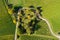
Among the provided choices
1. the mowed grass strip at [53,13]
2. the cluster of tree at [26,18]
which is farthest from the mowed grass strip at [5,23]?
the mowed grass strip at [53,13]

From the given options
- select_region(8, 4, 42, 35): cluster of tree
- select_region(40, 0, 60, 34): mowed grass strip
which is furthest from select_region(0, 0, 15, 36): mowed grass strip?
select_region(40, 0, 60, 34): mowed grass strip

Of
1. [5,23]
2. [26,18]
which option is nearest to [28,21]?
[26,18]

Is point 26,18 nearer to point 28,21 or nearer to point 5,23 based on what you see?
point 28,21

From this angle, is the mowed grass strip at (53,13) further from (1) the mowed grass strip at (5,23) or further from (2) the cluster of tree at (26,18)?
(1) the mowed grass strip at (5,23)

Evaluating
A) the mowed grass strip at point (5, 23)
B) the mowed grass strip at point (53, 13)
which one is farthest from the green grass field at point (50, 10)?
the mowed grass strip at point (5, 23)

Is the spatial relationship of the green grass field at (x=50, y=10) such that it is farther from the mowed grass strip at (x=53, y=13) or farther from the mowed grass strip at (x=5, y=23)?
the mowed grass strip at (x=5, y=23)

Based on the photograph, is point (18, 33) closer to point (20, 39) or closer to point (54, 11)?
point (20, 39)
